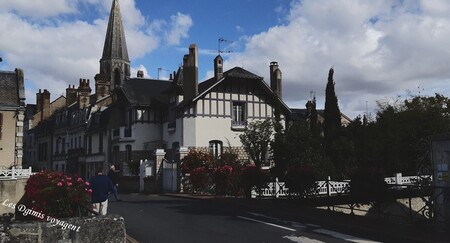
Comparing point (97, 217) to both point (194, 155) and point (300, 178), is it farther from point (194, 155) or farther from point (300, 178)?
point (194, 155)

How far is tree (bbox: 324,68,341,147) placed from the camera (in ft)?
109

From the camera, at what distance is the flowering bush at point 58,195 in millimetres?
8734

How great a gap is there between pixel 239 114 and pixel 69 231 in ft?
90.4

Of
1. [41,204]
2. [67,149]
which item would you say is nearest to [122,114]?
[67,149]

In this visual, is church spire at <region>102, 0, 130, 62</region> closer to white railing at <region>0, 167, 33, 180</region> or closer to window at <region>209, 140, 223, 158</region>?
window at <region>209, 140, 223, 158</region>

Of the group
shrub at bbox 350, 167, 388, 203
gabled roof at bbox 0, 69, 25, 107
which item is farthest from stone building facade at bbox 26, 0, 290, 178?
shrub at bbox 350, 167, 388, 203

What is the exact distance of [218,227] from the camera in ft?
37.9

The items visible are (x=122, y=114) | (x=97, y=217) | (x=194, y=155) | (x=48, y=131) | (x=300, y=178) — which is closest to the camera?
(x=97, y=217)

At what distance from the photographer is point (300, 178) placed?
1617 cm

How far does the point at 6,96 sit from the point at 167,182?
10.9 m

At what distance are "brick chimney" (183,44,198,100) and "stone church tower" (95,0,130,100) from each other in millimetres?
36131

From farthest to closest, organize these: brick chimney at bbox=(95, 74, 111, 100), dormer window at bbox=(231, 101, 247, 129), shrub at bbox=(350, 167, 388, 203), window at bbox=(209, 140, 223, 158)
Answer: brick chimney at bbox=(95, 74, 111, 100) → dormer window at bbox=(231, 101, 247, 129) → window at bbox=(209, 140, 223, 158) → shrub at bbox=(350, 167, 388, 203)

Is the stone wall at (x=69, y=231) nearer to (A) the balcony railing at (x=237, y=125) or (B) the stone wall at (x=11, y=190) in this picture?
(B) the stone wall at (x=11, y=190)

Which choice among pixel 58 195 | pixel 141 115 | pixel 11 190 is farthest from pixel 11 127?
pixel 58 195
